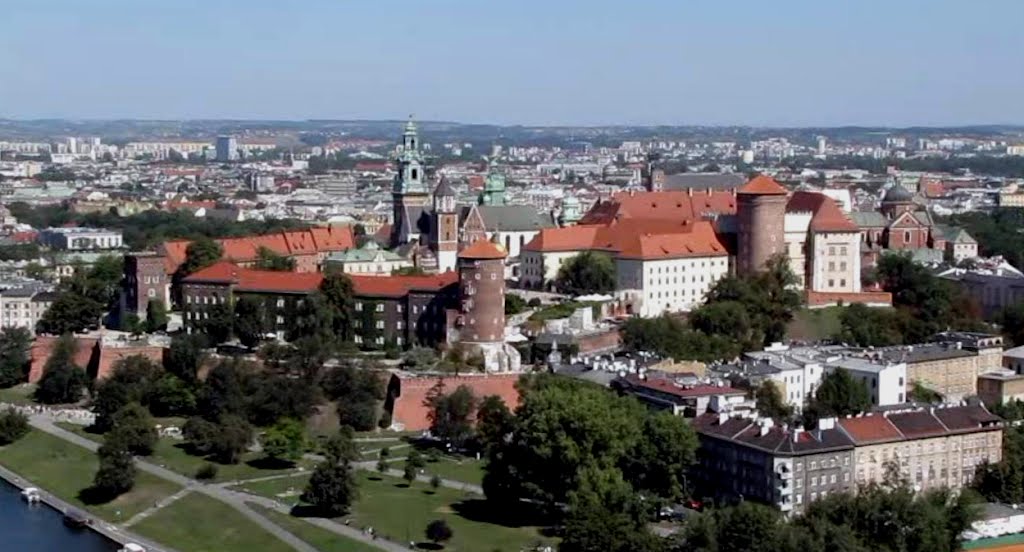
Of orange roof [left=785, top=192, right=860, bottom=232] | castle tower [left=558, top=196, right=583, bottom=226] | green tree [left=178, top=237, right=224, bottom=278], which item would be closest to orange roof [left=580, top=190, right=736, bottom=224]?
castle tower [left=558, top=196, right=583, bottom=226]

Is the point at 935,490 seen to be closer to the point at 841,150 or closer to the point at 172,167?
the point at 172,167

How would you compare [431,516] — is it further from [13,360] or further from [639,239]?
[639,239]

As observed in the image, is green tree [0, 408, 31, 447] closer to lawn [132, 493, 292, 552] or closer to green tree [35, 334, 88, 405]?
green tree [35, 334, 88, 405]

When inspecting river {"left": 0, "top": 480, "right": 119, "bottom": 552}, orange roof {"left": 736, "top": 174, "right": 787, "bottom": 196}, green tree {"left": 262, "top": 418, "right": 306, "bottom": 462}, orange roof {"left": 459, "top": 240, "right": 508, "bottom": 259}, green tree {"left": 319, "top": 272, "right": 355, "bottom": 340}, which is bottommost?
river {"left": 0, "top": 480, "right": 119, "bottom": 552}

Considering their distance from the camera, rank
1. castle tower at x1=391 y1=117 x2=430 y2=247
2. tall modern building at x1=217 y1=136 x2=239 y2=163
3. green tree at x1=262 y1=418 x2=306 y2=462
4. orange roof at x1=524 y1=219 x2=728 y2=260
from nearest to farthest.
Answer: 1. green tree at x1=262 y1=418 x2=306 y2=462
2. orange roof at x1=524 y1=219 x2=728 y2=260
3. castle tower at x1=391 y1=117 x2=430 y2=247
4. tall modern building at x1=217 y1=136 x2=239 y2=163

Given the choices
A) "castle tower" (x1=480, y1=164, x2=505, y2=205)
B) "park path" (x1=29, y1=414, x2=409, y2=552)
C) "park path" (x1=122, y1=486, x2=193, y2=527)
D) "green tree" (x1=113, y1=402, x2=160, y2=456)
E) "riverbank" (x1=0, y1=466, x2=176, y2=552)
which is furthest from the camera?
"castle tower" (x1=480, y1=164, x2=505, y2=205)

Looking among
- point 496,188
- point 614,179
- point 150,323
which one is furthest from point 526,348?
point 614,179
